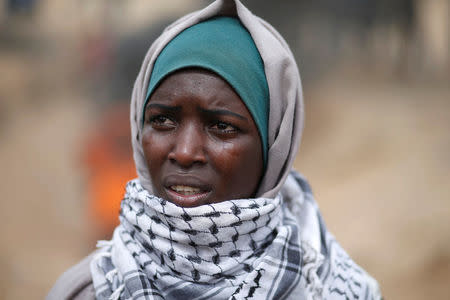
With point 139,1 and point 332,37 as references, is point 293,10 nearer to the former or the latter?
point 332,37

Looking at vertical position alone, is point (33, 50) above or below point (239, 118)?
above

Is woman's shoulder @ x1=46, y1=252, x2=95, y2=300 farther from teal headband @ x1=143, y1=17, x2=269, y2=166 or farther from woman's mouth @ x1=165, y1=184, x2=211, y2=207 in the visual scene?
teal headband @ x1=143, y1=17, x2=269, y2=166

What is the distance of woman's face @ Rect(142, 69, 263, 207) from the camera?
4.62 ft

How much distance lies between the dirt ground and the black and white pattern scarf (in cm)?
374

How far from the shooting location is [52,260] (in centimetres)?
563

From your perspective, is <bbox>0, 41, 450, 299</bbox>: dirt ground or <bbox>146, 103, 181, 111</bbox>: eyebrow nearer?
<bbox>146, 103, 181, 111</bbox>: eyebrow

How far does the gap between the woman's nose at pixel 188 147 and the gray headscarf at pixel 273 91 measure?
0.29 meters

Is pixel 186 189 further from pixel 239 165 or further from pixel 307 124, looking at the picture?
pixel 307 124

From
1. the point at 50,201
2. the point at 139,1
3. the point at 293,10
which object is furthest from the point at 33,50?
the point at 293,10

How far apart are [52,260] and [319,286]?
5.03 m

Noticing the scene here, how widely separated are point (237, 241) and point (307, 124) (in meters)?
6.41

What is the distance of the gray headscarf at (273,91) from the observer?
1.57m

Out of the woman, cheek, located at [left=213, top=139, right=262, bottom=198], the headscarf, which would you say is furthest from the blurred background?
cheek, located at [left=213, top=139, right=262, bottom=198]

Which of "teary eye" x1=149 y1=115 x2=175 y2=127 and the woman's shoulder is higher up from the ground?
"teary eye" x1=149 y1=115 x2=175 y2=127
